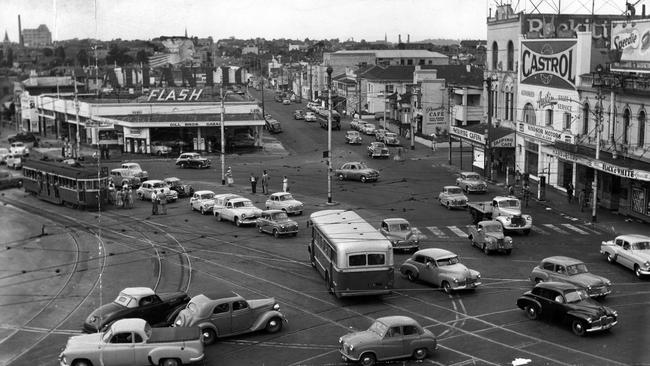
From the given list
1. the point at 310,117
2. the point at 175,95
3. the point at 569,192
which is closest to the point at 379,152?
the point at 569,192

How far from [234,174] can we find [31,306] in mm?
36141

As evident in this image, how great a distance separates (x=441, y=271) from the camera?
2947cm

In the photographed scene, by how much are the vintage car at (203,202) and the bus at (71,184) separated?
5.75m

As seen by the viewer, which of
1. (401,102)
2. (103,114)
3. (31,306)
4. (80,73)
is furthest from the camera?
(80,73)

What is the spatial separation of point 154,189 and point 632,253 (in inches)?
1242

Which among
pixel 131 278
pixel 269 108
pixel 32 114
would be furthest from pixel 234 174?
pixel 269 108

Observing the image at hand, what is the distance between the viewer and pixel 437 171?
64.2 m

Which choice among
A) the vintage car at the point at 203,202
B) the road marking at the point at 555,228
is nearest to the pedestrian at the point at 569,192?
the road marking at the point at 555,228

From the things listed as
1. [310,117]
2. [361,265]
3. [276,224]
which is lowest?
[276,224]

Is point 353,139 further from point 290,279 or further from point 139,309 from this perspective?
point 139,309

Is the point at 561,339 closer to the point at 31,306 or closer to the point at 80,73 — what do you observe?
the point at 31,306

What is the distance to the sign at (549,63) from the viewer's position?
52406 mm

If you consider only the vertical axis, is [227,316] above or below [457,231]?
above

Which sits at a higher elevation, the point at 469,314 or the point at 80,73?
the point at 80,73
